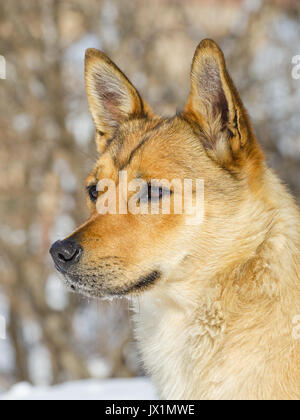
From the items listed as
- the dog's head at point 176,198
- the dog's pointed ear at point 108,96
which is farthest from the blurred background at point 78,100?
the dog's head at point 176,198

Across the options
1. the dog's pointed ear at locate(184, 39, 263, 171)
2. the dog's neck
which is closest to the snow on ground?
the dog's neck

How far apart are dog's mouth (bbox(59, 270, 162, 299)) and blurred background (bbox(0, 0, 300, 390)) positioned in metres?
4.87

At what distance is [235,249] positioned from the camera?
279 centimetres

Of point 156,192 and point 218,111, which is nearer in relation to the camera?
point 156,192

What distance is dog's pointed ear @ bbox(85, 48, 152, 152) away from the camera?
3.44m

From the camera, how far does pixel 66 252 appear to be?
2676 mm

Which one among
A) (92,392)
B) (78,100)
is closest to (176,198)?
(92,392)

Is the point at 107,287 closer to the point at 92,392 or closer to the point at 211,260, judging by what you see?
the point at 211,260

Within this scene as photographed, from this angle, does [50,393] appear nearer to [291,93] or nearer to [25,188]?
[25,188]

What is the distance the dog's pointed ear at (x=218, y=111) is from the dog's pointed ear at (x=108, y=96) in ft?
2.00

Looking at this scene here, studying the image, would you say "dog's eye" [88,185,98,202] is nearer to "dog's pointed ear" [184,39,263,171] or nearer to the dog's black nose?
the dog's black nose

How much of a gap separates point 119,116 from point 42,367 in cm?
628

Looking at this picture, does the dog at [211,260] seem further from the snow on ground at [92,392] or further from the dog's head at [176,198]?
the snow on ground at [92,392]

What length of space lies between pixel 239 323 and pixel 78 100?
5.93m
